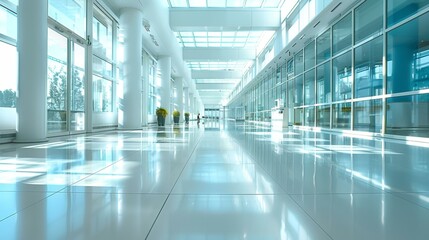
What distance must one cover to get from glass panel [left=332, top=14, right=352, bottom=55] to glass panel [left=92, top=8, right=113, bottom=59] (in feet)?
37.6

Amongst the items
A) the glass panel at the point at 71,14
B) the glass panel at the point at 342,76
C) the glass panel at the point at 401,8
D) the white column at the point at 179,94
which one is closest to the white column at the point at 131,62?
the glass panel at the point at 71,14

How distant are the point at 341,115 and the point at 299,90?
6.49 meters

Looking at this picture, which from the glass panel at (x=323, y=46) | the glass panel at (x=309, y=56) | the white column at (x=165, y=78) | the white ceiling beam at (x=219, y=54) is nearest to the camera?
the glass panel at (x=323, y=46)

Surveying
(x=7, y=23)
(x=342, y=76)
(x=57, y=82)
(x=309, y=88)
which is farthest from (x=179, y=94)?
(x=7, y=23)

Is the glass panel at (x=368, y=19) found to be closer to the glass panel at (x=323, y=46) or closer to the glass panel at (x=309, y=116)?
the glass panel at (x=323, y=46)

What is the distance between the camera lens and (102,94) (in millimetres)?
15398

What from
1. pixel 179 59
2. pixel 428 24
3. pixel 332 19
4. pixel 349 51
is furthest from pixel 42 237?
pixel 179 59

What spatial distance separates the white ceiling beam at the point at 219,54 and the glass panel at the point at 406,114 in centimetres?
1690

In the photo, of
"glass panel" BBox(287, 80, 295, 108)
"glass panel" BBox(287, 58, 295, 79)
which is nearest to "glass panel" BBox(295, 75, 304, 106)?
"glass panel" BBox(287, 80, 295, 108)

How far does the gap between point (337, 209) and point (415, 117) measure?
34.8 feet

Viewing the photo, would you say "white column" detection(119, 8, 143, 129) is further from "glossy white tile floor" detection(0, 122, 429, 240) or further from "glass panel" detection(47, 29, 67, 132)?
"glossy white tile floor" detection(0, 122, 429, 240)

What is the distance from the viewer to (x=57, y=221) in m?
2.05

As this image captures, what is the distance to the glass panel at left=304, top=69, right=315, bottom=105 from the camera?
1692 cm

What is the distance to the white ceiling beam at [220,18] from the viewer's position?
17844 millimetres
